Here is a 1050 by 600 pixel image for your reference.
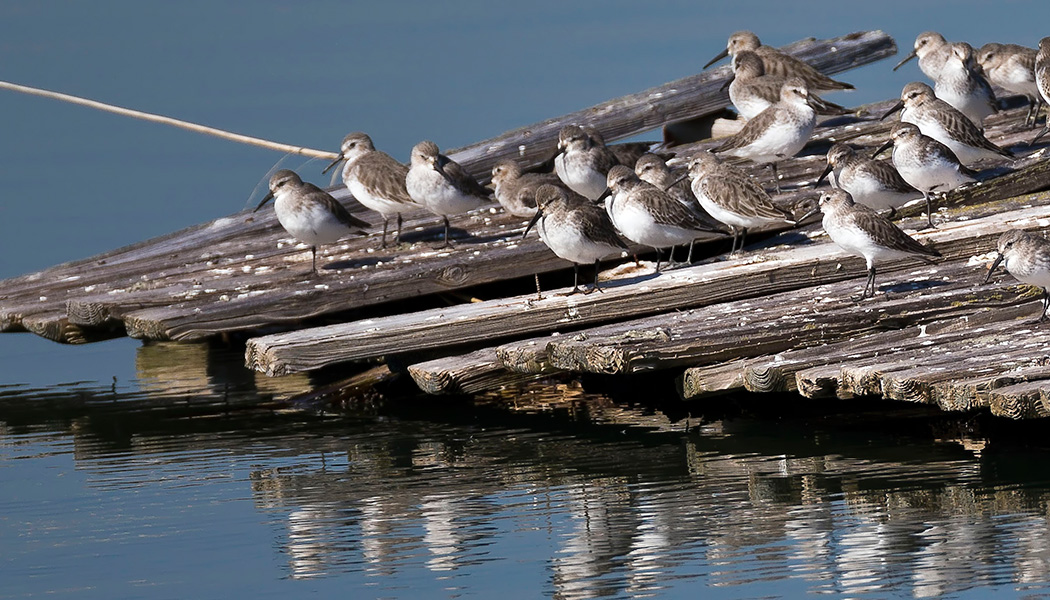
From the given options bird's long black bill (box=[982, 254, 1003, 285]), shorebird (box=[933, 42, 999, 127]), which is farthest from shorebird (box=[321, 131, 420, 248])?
shorebird (box=[933, 42, 999, 127])

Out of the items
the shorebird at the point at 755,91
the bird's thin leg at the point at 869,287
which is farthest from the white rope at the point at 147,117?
the bird's thin leg at the point at 869,287

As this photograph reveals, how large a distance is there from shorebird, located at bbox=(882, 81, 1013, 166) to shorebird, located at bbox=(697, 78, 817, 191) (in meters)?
0.80

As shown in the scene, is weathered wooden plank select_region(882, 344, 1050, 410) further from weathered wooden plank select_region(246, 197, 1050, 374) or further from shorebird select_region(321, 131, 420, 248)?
shorebird select_region(321, 131, 420, 248)

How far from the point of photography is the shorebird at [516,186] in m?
12.3

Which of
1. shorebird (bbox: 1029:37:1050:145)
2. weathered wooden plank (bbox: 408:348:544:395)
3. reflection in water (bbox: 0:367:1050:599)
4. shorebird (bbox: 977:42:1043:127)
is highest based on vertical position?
shorebird (bbox: 977:42:1043:127)

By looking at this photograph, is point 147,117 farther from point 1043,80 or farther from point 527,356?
point 1043,80

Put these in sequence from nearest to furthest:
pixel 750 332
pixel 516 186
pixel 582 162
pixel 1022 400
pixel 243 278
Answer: pixel 1022 400
pixel 750 332
pixel 243 278
pixel 516 186
pixel 582 162

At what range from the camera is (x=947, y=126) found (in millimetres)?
11883

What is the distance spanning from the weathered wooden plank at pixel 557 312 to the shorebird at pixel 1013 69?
4.21m

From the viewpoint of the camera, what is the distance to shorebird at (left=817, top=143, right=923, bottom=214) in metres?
11.1

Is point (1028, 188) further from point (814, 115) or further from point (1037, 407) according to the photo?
point (1037, 407)

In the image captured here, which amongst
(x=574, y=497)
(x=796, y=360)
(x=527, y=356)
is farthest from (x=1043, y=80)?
(x=574, y=497)

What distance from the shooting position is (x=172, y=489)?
9008 mm

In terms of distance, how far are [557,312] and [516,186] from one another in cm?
260
